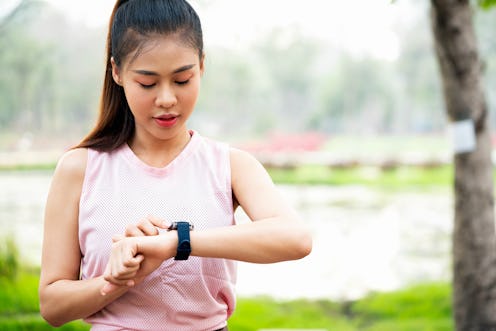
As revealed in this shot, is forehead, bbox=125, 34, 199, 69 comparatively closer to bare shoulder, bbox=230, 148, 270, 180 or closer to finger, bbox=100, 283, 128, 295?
bare shoulder, bbox=230, 148, 270, 180

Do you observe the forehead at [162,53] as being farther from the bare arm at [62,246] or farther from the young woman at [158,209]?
the bare arm at [62,246]

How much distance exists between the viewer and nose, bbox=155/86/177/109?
1051mm

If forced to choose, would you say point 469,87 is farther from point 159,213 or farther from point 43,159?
point 43,159

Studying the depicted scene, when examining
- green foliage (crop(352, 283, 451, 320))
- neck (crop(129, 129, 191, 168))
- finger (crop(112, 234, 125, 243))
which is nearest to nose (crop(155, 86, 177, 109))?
neck (crop(129, 129, 191, 168))

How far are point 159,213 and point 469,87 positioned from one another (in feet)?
6.63

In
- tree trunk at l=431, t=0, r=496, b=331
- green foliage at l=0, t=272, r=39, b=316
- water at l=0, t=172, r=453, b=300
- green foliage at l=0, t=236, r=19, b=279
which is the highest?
tree trunk at l=431, t=0, r=496, b=331

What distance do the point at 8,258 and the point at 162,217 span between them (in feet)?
13.2

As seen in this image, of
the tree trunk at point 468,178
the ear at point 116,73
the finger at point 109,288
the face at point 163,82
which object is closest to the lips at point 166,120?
the face at point 163,82

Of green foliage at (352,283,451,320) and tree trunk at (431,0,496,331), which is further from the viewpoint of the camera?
green foliage at (352,283,451,320)

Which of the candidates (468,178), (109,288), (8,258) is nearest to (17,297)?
(8,258)

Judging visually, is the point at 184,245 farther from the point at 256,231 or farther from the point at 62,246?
the point at 62,246

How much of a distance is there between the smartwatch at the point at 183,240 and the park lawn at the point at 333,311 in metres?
2.85

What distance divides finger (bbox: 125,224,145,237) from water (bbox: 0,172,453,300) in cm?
321

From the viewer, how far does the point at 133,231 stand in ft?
3.34
